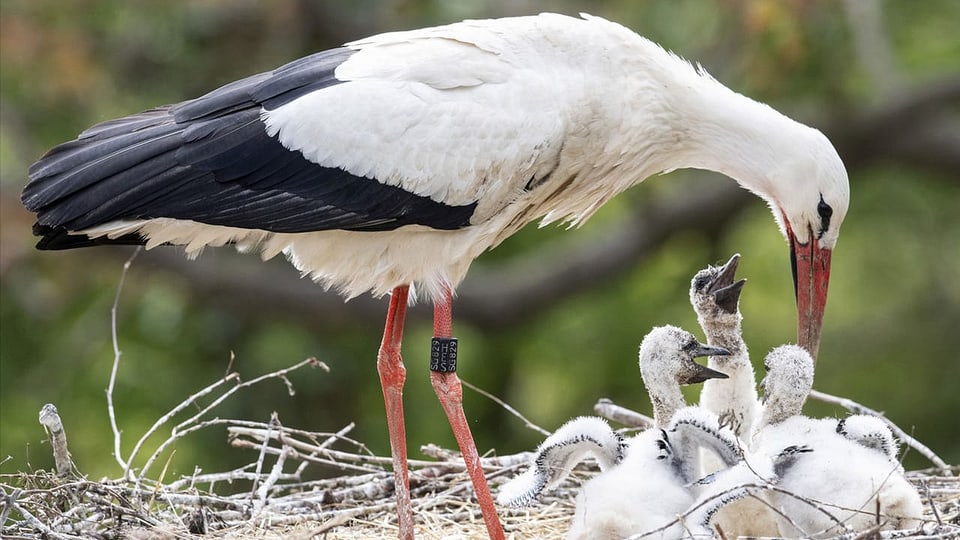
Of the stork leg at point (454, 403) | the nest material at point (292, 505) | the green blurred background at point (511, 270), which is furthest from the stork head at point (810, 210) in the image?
the green blurred background at point (511, 270)

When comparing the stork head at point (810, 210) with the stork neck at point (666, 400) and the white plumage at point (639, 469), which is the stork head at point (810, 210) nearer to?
the white plumage at point (639, 469)

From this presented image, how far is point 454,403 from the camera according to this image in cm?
612

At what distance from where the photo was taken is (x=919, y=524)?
5.31 meters

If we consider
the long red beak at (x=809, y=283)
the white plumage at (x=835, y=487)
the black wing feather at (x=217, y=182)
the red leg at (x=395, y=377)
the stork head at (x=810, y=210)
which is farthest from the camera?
the red leg at (x=395, y=377)

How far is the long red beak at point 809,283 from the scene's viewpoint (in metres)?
6.01

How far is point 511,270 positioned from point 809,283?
21.4 ft

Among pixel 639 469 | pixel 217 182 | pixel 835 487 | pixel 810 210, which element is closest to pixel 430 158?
pixel 217 182

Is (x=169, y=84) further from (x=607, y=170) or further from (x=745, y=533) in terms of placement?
(x=745, y=533)

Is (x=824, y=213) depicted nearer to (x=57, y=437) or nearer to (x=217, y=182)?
(x=217, y=182)

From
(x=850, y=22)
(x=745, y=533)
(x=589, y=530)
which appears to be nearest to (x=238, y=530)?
(x=589, y=530)

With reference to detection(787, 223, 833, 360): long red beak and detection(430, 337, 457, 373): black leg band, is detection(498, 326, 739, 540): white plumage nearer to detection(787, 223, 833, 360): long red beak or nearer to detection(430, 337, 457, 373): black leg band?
detection(787, 223, 833, 360): long red beak

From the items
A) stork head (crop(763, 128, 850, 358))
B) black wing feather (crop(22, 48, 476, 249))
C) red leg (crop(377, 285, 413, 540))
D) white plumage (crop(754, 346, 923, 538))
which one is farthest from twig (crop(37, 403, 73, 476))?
stork head (crop(763, 128, 850, 358))

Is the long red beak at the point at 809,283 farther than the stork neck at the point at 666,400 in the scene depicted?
Yes

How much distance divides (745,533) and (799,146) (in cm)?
161
